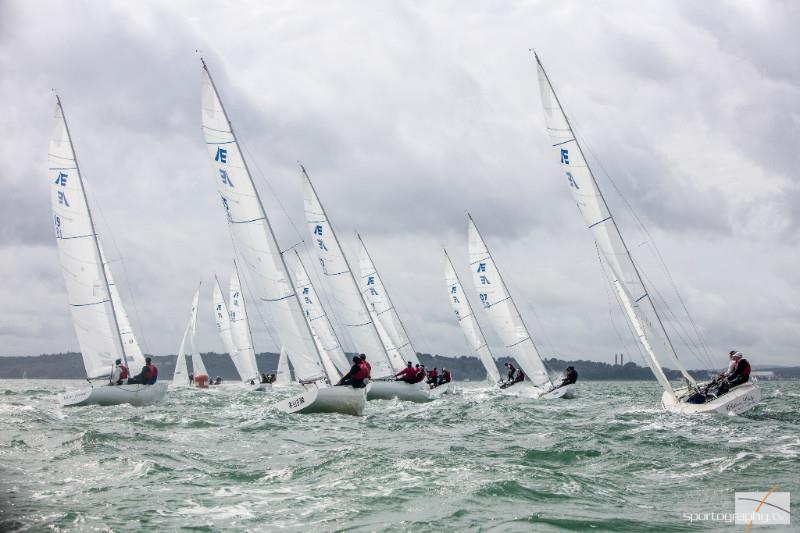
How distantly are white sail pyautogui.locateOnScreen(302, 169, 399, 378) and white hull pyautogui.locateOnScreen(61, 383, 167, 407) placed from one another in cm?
878

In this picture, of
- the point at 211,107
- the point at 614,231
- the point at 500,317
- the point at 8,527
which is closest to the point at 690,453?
the point at 8,527

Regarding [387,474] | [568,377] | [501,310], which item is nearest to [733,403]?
[387,474]

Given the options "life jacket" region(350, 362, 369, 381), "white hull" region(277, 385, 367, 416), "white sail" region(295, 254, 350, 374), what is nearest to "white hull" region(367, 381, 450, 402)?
"white sail" region(295, 254, 350, 374)

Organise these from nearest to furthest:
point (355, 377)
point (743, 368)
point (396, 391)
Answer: point (743, 368) < point (355, 377) < point (396, 391)

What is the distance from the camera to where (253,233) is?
21812 mm

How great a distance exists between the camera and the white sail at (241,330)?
181ft

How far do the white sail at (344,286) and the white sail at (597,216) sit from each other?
32.1 feet

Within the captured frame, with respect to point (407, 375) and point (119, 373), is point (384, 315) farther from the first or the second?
point (119, 373)

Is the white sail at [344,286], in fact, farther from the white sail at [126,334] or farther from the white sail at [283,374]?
the white sail at [283,374]

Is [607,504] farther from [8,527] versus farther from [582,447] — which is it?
[8,527]

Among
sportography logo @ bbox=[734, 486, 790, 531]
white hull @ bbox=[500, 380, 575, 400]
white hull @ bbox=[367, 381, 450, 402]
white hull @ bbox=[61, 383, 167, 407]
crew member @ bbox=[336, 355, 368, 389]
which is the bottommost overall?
white hull @ bbox=[500, 380, 575, 400]

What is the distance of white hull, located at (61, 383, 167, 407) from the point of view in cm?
2269

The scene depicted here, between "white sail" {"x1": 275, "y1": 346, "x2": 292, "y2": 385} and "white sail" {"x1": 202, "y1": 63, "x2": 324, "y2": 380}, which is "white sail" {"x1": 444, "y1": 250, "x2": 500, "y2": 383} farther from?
"white sail" {"x1": 202, "y1": 63, "x2": 324, "y2": 380}
